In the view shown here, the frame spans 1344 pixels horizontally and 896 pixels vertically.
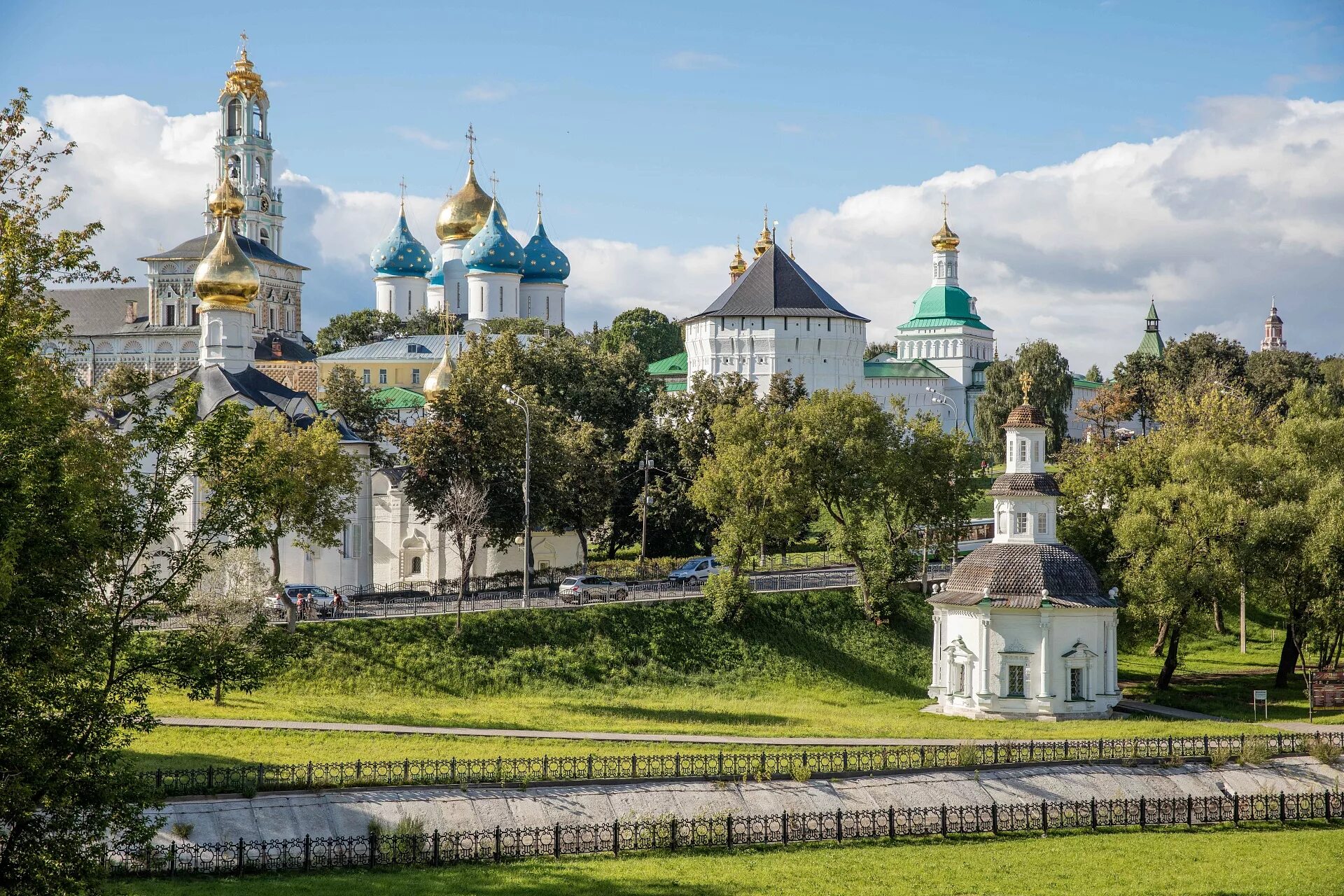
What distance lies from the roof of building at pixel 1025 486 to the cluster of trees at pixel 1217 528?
297 centimetres

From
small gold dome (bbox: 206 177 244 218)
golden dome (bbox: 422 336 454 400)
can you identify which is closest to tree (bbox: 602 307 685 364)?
small gold dome (bbox: 206 177 244 218)

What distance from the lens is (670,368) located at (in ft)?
331

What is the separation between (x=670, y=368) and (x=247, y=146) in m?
43.4

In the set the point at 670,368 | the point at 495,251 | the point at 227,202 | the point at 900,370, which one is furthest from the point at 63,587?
the point at 900,370

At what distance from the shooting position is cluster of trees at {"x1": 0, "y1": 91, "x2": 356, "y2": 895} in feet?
61.4

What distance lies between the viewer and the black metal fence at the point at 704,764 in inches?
1052

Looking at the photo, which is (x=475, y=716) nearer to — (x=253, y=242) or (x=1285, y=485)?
(x=1285, y=485)

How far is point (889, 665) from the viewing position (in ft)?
157

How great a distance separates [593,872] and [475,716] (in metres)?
11.1

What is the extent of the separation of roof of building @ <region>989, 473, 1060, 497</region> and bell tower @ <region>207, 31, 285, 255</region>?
8780 centimetres

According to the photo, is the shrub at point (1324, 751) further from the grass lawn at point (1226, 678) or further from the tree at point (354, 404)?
the tree at point (354, 404)

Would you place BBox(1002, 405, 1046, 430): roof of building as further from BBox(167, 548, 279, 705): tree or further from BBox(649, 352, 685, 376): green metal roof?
BBox(649, 352, 685, 376): green metal roof

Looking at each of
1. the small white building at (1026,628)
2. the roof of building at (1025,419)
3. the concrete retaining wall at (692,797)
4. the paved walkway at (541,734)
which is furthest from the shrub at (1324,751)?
the roof of building at (1025,419)

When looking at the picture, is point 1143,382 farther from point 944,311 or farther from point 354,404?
point 354,404
